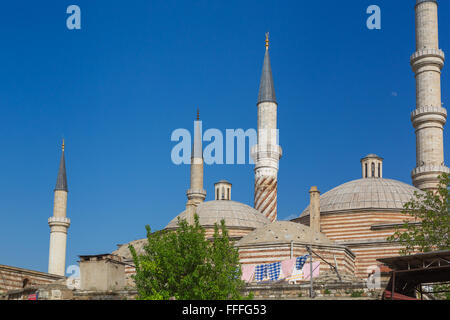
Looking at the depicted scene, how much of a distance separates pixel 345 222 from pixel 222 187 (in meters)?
11.1

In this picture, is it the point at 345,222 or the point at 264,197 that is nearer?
the point at 345,222

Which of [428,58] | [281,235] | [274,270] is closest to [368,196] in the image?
[281,235]

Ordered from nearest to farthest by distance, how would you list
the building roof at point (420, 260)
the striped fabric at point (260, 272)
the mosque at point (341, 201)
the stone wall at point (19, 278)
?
1. the building roof at point (420, 260)
2. the striped fabric at point (260, 272)
3. the mosque at point (341, 201)
4. the stone wall at point (19, 278)

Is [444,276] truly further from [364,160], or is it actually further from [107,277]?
[364,160]

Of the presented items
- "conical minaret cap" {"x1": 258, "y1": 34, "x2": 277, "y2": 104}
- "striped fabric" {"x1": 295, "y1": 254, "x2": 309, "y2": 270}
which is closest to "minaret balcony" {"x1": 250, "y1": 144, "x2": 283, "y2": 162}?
"conical minaret cap" {"x1": 258, "y1": 34, "x2": 277, "y2": 104}

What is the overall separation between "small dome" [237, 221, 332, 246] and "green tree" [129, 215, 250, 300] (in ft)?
31.1

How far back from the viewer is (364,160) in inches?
1590

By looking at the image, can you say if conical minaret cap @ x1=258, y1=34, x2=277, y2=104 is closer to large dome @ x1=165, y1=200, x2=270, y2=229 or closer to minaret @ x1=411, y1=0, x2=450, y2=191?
large dome @ x1=165, y1=200, x2=270, y2=229

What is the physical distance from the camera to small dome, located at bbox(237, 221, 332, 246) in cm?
3031

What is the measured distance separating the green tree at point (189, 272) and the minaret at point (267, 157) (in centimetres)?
2112

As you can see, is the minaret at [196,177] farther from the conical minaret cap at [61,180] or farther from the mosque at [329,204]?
the conical minaret cap at [61,180]

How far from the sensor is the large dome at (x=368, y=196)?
3575 cm

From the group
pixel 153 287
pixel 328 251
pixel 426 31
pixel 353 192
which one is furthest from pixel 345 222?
pixel 153 287

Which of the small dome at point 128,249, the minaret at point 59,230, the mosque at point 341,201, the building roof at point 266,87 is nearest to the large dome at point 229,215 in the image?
the mosque at point 341,201
